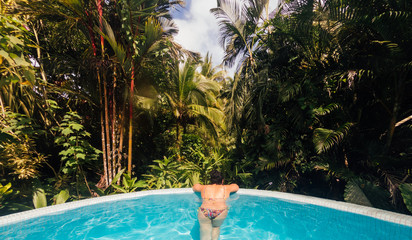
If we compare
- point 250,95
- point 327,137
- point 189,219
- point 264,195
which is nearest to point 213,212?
point 189,219

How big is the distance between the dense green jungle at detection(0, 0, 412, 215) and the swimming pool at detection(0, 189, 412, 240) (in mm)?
512

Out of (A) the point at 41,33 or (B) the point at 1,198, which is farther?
Result: (A) the point at 41,33

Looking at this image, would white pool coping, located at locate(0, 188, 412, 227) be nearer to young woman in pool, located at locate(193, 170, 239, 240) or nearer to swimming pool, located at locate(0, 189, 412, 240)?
swimming pool, located at locate(0, 189, 412, 240)

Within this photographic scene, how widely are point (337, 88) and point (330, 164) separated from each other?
1.81 m

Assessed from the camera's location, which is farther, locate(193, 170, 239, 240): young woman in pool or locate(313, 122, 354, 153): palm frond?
locate(313, 122, 354, 153): palm frond

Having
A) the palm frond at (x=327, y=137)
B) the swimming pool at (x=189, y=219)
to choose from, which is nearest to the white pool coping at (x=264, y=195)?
the swimming pool at (x=189, y=219)

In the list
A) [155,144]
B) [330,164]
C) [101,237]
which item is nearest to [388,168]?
[330,164]

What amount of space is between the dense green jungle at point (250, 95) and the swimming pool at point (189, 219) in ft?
1.68

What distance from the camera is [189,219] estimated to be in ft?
12.9

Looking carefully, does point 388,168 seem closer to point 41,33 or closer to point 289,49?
point 289,49

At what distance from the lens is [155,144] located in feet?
25.5

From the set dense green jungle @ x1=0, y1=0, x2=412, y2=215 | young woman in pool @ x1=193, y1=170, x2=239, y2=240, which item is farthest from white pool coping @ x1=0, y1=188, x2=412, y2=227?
young woman in pool @ x1=193, y1=170, x2=239, y2=240

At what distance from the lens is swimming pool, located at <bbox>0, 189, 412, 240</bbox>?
2.94m

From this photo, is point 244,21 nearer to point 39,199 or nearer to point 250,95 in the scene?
point 250,95
